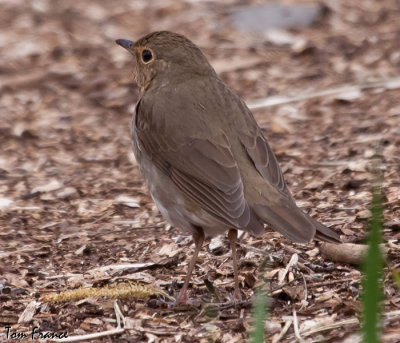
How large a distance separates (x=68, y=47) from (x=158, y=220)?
14.5 ft

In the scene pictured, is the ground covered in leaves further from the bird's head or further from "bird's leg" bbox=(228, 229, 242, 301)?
the bird's head

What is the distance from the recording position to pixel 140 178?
25.7ft

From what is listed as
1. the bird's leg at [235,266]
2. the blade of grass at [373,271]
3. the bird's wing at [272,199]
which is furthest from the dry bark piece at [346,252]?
the blade of grass at [373,271]

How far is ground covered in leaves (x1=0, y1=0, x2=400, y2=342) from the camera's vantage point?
5.19m

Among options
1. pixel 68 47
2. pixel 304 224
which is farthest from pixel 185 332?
pixel 68 47

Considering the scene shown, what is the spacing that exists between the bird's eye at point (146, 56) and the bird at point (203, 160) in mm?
65

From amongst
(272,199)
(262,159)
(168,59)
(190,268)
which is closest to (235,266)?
(190,268)

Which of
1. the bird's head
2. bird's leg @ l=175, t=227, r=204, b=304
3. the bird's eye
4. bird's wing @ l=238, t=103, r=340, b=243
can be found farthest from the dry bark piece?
the bird's eye

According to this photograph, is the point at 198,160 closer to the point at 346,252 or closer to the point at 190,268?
the point at 190,268

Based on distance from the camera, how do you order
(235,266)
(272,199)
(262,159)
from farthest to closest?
(262,159)
(235,266)
(272,199)

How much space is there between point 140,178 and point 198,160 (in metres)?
2.38

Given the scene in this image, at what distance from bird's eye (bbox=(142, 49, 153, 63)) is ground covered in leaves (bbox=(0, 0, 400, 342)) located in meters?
1.24

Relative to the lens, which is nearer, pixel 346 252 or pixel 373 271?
pixel 373 271

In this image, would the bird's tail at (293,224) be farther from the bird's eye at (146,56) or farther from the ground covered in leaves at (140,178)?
the bird's eye at (146,56)
